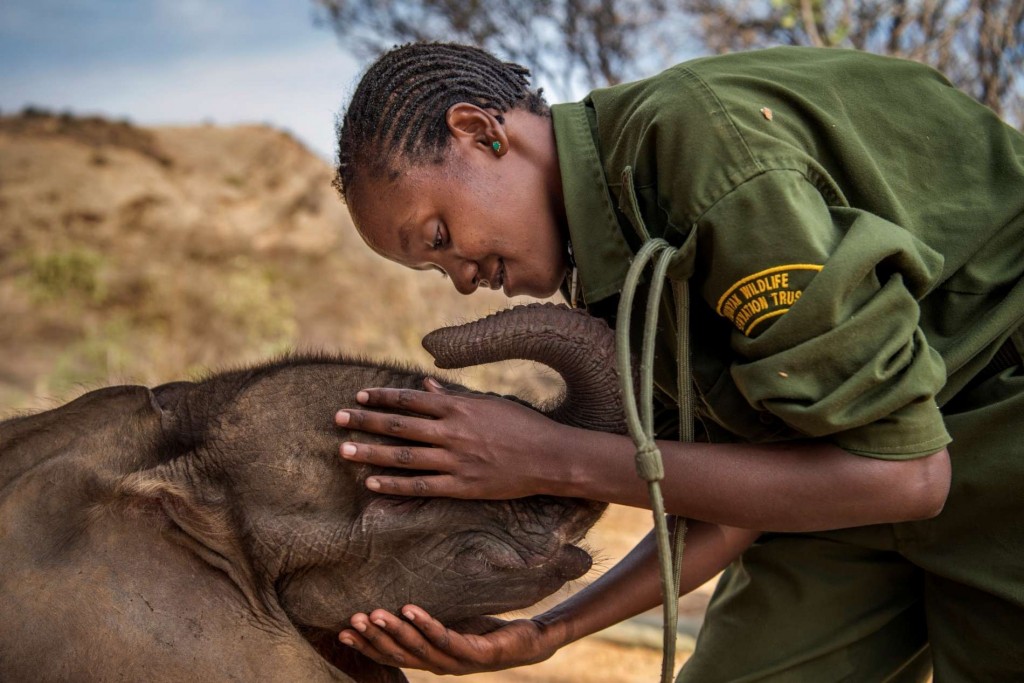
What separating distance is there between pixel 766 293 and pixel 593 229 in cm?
54

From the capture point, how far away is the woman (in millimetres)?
2076

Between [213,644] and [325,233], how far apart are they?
1149cm

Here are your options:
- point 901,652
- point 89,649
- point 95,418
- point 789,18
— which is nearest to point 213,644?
point 89,649

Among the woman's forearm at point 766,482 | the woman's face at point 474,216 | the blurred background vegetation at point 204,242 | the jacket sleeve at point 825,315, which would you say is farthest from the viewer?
the blurred background vegetation at point 204,242

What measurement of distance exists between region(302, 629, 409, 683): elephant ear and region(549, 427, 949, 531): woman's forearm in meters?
0.66

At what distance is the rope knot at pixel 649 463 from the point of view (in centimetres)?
204

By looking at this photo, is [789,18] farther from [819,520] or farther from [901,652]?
[819,520]

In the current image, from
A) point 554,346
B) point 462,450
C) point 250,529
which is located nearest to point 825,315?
point 554,346

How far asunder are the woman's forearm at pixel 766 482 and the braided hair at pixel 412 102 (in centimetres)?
74

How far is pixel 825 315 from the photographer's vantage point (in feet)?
6.61

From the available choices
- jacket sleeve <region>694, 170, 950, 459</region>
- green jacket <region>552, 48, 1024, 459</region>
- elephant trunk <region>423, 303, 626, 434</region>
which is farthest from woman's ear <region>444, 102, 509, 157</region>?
jacket sleeve <region>694, 170, 950, 459</region>

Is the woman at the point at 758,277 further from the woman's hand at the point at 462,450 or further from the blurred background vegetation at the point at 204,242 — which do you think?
the blurred background vegetation at the point at 204,242

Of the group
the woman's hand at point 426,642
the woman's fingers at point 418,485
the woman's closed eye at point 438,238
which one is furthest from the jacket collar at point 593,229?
the woman's hand at point 426,642

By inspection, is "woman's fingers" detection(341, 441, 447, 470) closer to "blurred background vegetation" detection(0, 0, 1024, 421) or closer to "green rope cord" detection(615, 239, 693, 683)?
"green rope cord" detection(615, 239, 693, 683)
